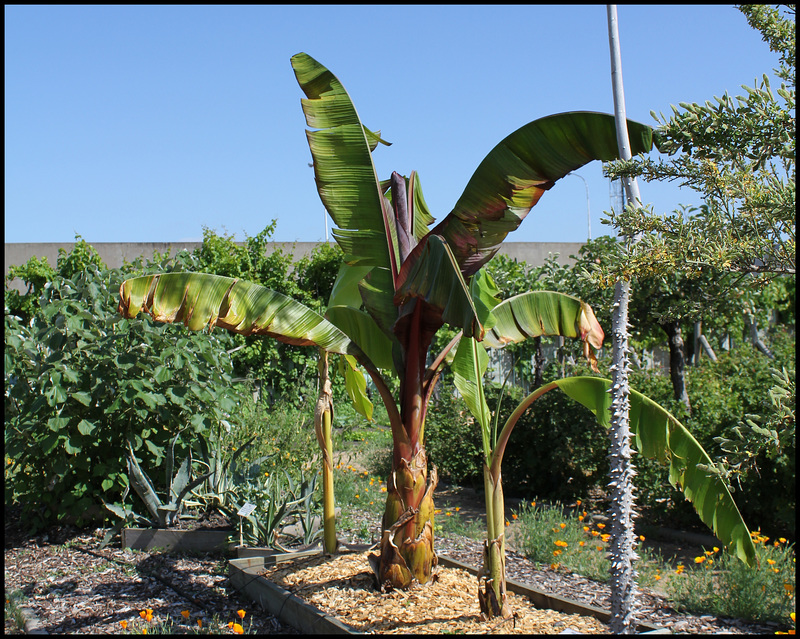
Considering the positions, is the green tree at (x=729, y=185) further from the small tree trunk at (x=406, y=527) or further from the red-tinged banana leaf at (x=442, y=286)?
the small tree trunk at (x=406, y=527)

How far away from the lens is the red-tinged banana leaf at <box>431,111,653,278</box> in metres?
4.07

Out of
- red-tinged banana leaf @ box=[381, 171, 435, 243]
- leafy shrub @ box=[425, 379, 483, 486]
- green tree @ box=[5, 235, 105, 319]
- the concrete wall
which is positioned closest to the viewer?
red-tinged banana leaf @ box=[381, 171, 435, 243]

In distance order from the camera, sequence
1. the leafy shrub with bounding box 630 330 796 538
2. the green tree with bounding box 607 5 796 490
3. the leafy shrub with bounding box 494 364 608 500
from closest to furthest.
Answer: the green tree with bounding box 607 5 796 490
the leafy shrub with bounding box 630 330 796 538
the leafy shrub with bounding box 494 364 608 500

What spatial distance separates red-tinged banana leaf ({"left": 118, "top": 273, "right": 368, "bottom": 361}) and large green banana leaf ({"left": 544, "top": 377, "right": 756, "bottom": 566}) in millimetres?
1872

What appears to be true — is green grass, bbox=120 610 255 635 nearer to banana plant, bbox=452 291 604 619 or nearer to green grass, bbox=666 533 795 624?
banana plant, bbox=452 291 604 619

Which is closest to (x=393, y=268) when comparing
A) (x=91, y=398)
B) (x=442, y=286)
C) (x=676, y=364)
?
(x=442, y=286)

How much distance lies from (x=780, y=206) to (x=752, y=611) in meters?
3.08

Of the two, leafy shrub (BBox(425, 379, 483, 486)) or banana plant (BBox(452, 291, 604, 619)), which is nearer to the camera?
banana plant (BBox(452, 291, 604, 619))

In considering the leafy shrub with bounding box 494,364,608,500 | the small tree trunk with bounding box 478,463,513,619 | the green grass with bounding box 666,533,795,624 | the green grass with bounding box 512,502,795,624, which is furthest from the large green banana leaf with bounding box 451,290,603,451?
the leafy shrub with bounding box 494,364,608,500

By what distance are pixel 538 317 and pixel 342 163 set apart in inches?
77.4

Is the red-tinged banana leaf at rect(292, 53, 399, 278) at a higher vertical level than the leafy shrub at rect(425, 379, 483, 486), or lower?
higher

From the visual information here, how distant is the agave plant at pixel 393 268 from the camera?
4332 millimetres

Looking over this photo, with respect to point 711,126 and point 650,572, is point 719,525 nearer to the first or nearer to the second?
point 650,572

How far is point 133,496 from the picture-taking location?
6652 mm
